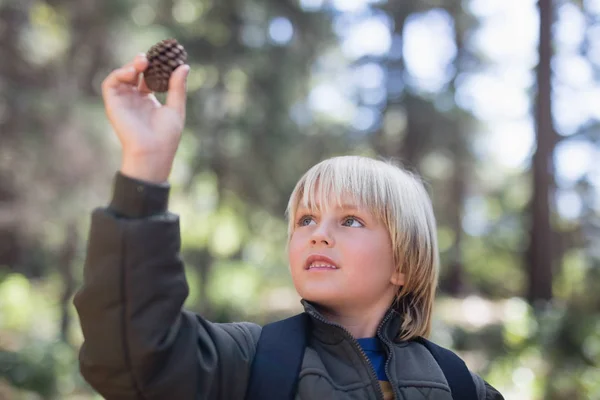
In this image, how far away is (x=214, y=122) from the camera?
838 centimetres

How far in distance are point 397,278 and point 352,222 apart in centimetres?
24

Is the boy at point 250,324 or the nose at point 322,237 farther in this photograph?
the nose at point 322,237

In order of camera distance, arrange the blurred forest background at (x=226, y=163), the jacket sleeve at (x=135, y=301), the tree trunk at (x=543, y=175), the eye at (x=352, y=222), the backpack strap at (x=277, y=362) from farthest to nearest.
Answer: the tree trunk at (x=543, y=175) < the blurred forest background at (x=226, y=163) < the eye at (x=352, y=222) < the backpack strap at (x=277, y=362) < the jacket sleeve at (x=135, y=301)

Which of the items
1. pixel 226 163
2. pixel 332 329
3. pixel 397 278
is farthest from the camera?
pixel 226 163

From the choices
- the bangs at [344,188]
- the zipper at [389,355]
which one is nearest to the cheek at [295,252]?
the bangs at [344,188]

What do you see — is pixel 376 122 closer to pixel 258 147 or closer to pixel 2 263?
pixel 258 147

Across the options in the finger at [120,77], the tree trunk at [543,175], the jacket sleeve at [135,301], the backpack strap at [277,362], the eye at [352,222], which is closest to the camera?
the jacket sleeve at [135,301]

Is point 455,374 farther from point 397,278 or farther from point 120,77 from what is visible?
point 120,77

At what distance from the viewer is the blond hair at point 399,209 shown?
1.73 m

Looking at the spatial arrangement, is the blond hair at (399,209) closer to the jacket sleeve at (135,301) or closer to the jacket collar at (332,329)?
the jacket collar at (332,329)

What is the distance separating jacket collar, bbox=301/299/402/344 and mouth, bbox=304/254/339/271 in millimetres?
104

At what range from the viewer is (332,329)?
159 cm

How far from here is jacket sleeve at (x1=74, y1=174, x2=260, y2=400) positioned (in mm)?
1177

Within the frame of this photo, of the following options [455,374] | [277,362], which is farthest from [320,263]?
[455,374]
